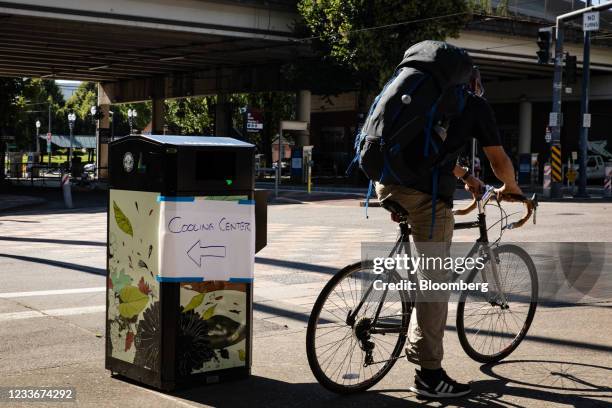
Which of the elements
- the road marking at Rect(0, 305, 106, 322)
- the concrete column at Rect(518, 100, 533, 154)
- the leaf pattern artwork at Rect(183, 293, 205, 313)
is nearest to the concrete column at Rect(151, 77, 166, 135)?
the concrete column at Rect(518, 100, 533, 154)

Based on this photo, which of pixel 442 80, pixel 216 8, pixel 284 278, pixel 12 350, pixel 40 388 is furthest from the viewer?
pixel 216 8

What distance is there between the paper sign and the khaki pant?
0.79m

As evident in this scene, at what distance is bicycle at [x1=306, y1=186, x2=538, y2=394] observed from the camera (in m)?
4.23

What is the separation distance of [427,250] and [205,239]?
1188 millimetres

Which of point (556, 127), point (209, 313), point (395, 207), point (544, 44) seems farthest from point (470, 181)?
point (556, 127)

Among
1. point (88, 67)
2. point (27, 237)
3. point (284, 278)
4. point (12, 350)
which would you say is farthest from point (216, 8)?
point (12, 350)

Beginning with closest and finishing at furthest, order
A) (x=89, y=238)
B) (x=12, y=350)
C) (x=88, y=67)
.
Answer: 1. (x=12, y=350)
2. (x=89, y=238)
3. (x=88, y=67)

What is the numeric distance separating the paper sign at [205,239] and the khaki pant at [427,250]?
0.79 meters

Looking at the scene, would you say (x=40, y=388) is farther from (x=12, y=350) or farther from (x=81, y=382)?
(x=12, y=350)

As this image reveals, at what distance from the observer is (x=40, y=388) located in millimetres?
4445

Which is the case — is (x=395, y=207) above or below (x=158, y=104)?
below

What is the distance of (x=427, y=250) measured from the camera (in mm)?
4332

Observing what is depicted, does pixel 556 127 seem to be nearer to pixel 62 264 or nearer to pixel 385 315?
pixel 62 264

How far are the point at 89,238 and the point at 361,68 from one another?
69.3 ft
